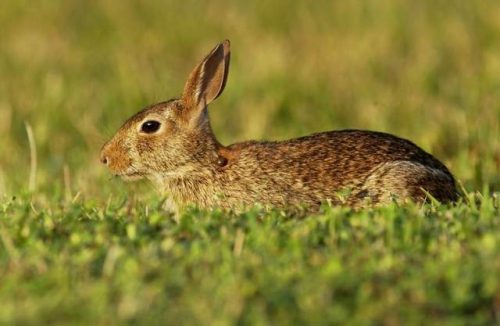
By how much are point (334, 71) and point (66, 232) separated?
6620 mm

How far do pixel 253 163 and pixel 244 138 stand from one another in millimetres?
2674

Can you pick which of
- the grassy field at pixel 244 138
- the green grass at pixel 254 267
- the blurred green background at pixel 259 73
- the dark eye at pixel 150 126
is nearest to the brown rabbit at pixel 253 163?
the dark eye at pixel 150 126

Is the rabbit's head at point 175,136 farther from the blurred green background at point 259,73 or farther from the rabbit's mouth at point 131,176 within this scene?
the blurred green background at point 259,73

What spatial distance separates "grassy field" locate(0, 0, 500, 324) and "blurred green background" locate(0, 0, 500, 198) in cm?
3

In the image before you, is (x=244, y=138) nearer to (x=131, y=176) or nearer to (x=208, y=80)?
(x=208, y=80)

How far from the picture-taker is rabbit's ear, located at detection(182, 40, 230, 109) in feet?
25.0

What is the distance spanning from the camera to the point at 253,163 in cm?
733

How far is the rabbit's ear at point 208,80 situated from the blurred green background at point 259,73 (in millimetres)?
988

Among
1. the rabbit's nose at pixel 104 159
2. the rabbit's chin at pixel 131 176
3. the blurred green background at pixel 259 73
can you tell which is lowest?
the rabbit's chin at pixel 131 176

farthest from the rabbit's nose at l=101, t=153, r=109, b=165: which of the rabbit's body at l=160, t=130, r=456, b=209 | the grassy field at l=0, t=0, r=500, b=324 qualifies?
the rabbit's body at l=160, t=130, r=456, b=209

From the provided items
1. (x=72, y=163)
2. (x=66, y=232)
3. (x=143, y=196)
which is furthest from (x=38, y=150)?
(x=66, y=232)

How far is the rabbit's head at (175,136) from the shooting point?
24.7 ft

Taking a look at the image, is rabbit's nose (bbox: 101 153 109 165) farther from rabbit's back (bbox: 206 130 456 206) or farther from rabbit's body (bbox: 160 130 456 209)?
rabbit's back (bbox: 206 130 456 206)

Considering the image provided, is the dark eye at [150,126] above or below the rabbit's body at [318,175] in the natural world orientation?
above
